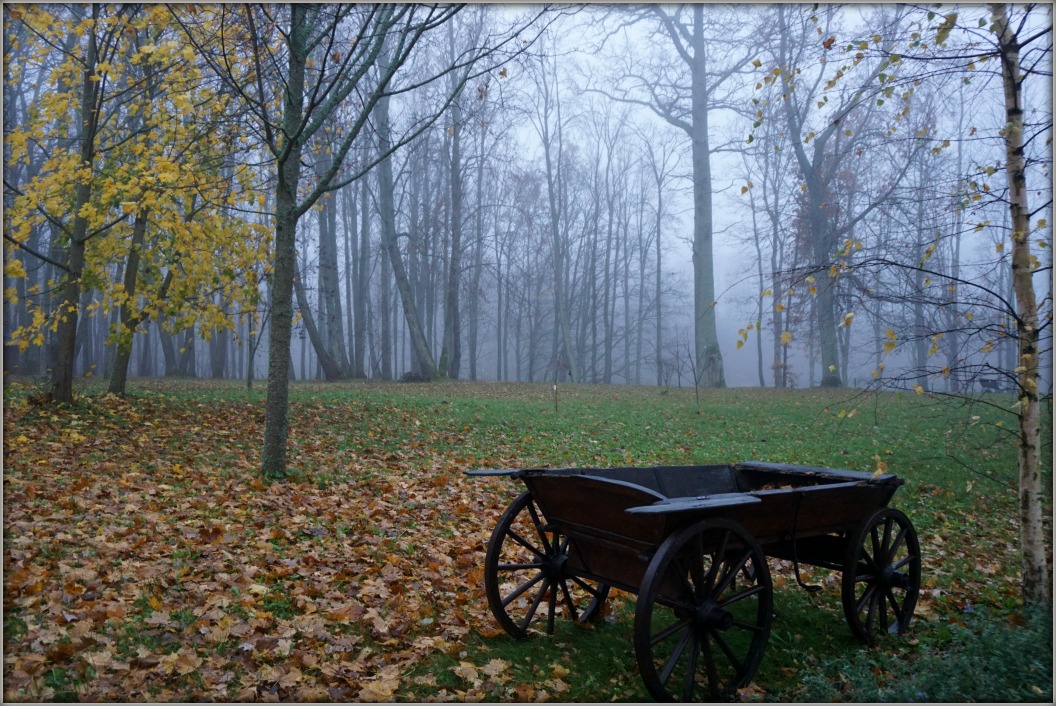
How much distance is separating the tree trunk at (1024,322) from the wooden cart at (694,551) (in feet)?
2.70

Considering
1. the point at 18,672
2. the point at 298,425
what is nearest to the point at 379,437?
the point at 298,425

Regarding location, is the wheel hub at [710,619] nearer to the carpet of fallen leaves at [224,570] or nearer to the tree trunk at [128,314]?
the carpet of fallen leaves at [224,570]

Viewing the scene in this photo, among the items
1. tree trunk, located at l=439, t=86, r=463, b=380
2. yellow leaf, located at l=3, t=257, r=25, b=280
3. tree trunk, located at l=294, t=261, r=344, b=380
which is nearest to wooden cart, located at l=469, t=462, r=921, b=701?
yellow leaf, located at l=3, t=257, r=25, b=280

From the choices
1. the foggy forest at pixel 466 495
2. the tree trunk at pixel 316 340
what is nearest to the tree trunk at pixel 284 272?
the foggy forest at pixel 466 495

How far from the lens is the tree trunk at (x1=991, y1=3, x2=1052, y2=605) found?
15.5ft

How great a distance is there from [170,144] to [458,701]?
1003cm

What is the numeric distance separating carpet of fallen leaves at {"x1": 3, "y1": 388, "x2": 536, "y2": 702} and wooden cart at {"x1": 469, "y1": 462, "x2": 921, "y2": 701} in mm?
770

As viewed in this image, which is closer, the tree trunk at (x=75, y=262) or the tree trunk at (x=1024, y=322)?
the tree trunk at (x=1024, y=322)

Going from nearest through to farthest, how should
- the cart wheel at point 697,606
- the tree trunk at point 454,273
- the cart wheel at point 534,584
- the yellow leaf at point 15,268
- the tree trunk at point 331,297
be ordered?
the cart wheel at point 697,606
the cart wheel at point 534,584
the yellow leaf at point 15,268
the tree trunk at point 331,297
the tree trunk at point 454,273

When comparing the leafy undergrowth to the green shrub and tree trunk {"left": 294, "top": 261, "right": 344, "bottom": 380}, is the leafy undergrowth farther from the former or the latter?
tree trunk {"left": 294, "top": 261, "right": 344, "bottom": 380}

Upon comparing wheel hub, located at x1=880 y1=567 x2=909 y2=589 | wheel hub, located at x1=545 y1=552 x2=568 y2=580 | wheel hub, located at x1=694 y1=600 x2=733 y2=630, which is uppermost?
wheel hub, located at x1=545 y1=552 x2=568 y2=580

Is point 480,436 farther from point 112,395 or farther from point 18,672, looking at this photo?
point 18,672

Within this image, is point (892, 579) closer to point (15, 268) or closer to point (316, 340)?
point (15, 268)

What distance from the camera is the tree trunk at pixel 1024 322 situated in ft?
15.5
